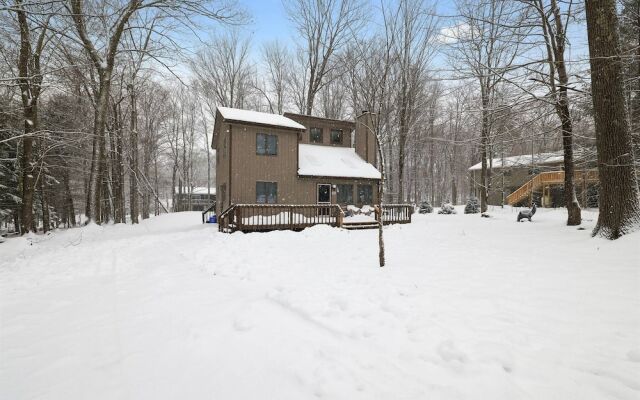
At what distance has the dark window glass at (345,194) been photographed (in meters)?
18.6

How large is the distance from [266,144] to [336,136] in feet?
22.1

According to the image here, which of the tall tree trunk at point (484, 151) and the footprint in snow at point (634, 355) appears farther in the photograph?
the tall tree trunk at point (484, 151)

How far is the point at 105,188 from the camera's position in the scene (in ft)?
73.2

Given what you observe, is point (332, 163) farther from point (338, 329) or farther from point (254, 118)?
point (338, 329)

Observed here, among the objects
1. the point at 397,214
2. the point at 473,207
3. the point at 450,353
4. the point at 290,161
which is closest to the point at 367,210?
the point at 397,214

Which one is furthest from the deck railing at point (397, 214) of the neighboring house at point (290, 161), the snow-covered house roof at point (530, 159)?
the snow-covered house roof at point (530, 159)

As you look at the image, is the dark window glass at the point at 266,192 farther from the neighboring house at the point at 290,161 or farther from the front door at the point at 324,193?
the front door at the point at 324,193

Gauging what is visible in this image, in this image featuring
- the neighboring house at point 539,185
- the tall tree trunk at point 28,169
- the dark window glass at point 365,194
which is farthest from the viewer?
the neighboring house at point 539,185

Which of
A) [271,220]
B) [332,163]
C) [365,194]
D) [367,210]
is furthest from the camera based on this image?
[365,194]

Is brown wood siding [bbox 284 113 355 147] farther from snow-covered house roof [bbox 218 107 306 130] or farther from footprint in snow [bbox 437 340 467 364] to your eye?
footprint in snow [bbox 437 340 467 364]

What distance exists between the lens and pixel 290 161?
16.7 metres

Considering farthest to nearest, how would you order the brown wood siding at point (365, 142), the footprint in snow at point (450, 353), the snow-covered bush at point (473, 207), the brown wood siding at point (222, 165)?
the snow-covered bush at point (473, 207) < the brown wood siding at point (365, 142) < the brown wood siding at point (222, 165) < the footprint in snow at point (450, 353)

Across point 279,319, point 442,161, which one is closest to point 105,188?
point 279,319

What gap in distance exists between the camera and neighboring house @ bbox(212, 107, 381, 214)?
1550cm
